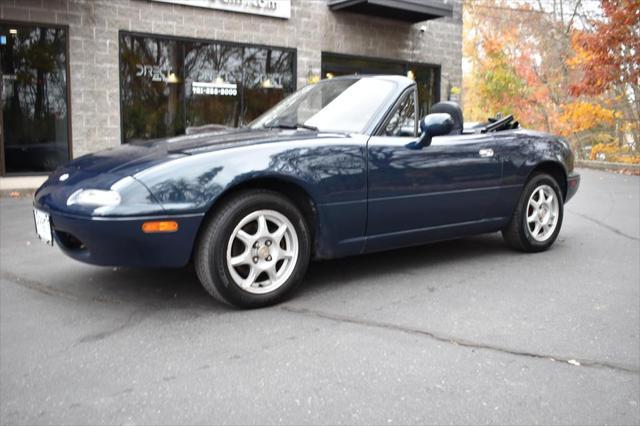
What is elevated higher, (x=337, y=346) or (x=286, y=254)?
(x=286, y=254)

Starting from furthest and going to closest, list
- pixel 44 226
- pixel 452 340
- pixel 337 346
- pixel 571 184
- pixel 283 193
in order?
pixel 571 184 → pixel 283 193 → pixel 44 226 → pixel 452 340 → pixel 337 346

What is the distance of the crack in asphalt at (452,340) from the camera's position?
9.80ft

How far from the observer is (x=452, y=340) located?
3.26 meters

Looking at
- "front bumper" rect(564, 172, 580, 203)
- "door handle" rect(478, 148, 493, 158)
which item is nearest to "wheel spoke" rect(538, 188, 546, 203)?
"front bumper" rect(564, 172, 580, 203)

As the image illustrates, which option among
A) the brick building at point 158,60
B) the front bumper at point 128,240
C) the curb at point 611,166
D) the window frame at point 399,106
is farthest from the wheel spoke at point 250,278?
the curb at point 611,166

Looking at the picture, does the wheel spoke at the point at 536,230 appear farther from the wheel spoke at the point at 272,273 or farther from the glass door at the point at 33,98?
the glass door at the point at 33,98

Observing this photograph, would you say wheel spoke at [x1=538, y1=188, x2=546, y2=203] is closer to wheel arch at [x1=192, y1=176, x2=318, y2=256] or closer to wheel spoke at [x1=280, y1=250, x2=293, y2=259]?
wheel arch at [x1=192, y1=176, x2=318, y2=256]

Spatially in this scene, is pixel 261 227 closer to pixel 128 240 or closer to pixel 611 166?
pixel 128 240

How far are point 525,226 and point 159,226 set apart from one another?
3192 mm

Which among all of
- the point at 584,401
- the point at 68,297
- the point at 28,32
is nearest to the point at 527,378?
the point at 584,401

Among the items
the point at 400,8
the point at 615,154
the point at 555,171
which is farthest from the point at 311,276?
the point at 615,154

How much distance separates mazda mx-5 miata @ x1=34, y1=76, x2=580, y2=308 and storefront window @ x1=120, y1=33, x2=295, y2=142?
25.0ft

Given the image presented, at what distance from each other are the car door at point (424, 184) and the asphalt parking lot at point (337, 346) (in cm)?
34

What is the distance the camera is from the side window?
173 inches
